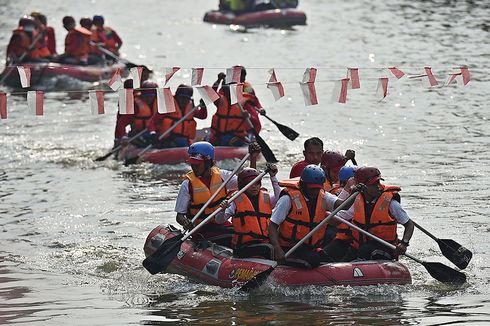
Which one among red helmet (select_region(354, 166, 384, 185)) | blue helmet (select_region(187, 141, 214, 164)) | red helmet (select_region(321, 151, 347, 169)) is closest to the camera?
red helmet (select_region(354, 166, 384, 185))

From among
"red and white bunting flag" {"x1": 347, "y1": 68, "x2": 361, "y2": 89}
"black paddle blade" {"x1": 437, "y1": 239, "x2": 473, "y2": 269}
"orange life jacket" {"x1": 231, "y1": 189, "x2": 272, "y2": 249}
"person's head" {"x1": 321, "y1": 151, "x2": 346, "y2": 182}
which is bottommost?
"black paddle blade" {"x1": 437, "y1": 239, "x2": 473, "y2": 269}

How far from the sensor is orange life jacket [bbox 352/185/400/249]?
42.6ft

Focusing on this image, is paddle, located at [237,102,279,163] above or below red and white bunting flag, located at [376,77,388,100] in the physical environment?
below

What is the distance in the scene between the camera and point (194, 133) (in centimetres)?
2073

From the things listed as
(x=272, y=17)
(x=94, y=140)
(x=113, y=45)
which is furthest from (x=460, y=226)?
(x=272, y=17)

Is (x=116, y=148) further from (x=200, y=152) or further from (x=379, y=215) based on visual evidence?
(x=379, y=215)

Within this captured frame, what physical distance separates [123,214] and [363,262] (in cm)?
575

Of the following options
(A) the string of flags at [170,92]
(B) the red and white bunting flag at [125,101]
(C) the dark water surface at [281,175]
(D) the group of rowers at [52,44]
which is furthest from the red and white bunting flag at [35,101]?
(D) the group of rowers at [52,44]

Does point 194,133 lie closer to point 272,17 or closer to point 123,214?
point 123,214

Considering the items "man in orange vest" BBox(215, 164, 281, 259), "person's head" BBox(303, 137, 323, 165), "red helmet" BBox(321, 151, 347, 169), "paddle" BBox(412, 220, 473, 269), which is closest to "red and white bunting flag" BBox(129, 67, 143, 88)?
"person's head" BBox(303, 137, 323, 165)

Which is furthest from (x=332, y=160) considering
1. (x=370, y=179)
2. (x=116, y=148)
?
(x=116, y=148)

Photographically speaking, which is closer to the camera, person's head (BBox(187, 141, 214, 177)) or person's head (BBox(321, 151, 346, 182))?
person's head (BBox(187, 141, 214, 177))

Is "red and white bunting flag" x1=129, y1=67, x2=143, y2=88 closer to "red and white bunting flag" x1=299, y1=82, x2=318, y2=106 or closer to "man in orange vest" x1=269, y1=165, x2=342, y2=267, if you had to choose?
"red and white bunting flag" x1=299, y1=82, x2=318, y2=106

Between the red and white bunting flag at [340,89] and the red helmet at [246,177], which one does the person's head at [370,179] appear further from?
the red and white bunting flag at [340,89]
